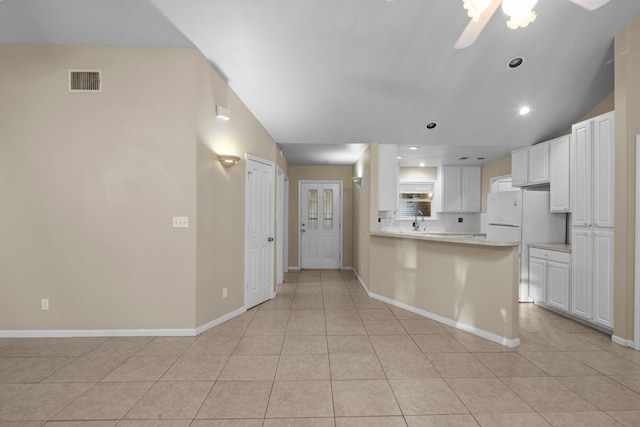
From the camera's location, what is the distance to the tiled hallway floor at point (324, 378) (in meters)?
2.01

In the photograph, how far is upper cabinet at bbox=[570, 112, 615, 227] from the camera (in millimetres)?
3312

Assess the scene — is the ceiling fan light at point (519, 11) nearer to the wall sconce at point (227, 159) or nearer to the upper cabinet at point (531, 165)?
the wall sconce at point (227, 159)

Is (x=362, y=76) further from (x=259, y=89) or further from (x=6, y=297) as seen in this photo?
(x=6, y=297)

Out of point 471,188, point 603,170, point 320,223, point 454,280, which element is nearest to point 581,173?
point 603,170

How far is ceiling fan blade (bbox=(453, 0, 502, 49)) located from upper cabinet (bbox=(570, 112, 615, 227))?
1646 millimetres

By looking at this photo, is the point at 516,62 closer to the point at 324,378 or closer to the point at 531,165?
the point at 531,165

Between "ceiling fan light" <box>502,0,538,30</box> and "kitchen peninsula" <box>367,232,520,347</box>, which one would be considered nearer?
"ceiling fan light" <box>502,0,538,30</box>

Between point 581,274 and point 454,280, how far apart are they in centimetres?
146

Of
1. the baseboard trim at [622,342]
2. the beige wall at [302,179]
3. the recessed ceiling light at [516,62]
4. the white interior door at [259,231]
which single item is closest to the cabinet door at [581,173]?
the recessed ceiling light at [516,62]

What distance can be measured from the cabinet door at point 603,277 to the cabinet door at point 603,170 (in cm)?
17

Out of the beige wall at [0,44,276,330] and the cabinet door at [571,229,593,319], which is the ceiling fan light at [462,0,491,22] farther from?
the cabinet door at [571,229,593,319]

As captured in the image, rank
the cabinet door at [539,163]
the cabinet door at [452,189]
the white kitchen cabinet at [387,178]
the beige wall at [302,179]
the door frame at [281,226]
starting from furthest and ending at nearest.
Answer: the beige wall at [302,179]
the cabinet door at [452,189]
the door frame at [281,226]
the white kitchen cabinet at [387,178]
the cabinet door at [539,163]

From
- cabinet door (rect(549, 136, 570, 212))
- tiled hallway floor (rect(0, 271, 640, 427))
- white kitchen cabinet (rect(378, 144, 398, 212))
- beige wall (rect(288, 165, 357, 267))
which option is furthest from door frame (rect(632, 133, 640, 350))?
beige wall (rect(288, 165, 357, 267))

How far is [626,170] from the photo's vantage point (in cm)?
305
